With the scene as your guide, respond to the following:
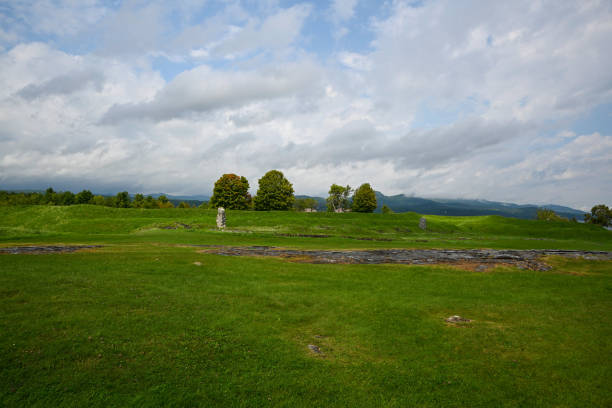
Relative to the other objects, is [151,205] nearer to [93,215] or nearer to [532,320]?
[93,215]

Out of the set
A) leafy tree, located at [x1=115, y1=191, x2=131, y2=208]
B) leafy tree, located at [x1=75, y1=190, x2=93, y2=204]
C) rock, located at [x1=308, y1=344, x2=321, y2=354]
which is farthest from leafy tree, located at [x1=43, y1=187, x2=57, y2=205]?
rock, located at [x1=308, y1=344, x2=321, y2=354]

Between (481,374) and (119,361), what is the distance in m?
10.8

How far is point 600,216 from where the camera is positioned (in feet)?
469

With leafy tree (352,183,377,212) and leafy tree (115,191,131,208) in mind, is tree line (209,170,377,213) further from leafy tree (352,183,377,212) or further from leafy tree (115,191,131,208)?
leafy tree (115,191,131,208)

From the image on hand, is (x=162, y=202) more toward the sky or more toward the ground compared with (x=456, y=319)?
more toward the sky

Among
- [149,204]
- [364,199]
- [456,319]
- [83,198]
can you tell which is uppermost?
[364,199]

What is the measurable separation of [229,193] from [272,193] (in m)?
13.9

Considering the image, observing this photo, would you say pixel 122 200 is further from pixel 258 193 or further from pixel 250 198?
pixel 258 193

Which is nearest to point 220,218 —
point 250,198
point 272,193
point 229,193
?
point 229,193

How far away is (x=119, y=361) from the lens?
8344 mm

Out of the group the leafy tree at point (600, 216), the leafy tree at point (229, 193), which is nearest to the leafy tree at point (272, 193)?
the leafy tree at point (229, 193)

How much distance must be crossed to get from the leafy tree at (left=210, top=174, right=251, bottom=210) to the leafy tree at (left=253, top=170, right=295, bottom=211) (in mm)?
5399

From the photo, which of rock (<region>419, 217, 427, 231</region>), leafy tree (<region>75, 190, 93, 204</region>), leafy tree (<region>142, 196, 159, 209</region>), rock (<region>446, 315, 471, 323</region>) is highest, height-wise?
leafy tree (<region>75, 190, 93, 204</region>)

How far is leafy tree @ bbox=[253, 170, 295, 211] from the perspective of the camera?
9844cm
